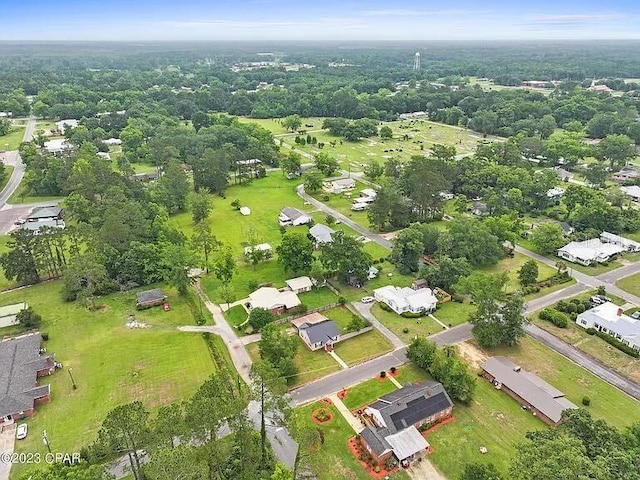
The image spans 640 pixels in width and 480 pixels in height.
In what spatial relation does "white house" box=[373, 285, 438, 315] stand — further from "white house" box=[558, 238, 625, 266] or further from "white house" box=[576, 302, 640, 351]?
"white house" box=[558, 238, 625, 266]

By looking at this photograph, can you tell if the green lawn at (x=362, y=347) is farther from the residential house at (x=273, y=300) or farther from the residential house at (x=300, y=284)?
the residential house at (x=300, y=284)

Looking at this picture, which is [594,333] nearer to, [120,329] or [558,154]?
[120,329]

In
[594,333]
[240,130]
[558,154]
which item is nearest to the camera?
[594,333]

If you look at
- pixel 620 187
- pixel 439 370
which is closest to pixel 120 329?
pixel 439 370

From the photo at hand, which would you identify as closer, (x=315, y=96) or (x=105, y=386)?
(x=105, y=386)

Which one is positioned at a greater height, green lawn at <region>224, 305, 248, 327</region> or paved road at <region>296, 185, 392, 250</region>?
green lawn at <region>224, 305, 248, 327</region>

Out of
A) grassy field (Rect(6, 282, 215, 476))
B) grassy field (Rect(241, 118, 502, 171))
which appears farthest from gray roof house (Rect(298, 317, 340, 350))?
grassy field (Rect(241, 118, 502, 171))
